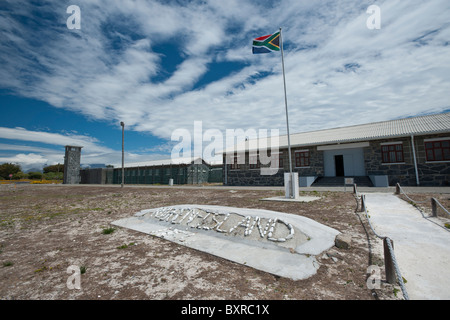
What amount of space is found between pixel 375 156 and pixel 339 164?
3.00 meters

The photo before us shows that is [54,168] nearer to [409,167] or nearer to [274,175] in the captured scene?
[274,175]

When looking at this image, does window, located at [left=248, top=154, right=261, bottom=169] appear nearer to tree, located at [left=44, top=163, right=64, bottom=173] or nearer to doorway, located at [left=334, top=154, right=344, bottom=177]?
doorway, located at [left=334, top=154, right=344, bottom=177]

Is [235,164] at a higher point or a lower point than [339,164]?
higher

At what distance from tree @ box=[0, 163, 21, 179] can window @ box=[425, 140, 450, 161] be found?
9142cm

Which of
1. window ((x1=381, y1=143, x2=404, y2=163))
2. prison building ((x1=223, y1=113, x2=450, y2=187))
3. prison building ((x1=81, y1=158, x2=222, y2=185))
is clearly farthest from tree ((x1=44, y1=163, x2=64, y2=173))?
window ((x1=381, y1=143, x2=404, y2=163))

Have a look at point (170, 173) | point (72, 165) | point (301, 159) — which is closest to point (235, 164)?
point (301, 159)

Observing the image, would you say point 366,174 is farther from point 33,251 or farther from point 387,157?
point 33,251

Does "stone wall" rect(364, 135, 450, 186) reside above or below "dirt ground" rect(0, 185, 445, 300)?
above

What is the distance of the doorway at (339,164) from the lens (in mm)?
19645

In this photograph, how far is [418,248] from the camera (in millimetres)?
4574

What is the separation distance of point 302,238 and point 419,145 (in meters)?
16.5

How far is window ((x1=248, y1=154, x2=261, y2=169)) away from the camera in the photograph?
77.8 feet

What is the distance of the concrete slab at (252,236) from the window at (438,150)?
15391mm
